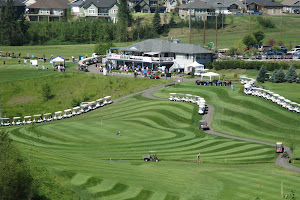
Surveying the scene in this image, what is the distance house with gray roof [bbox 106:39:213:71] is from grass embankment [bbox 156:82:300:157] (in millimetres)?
26065

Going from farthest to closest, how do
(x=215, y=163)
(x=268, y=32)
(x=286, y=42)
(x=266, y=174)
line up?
(x=268, y=32) < (x=286, y=42) < (x=215, y=163) < (x=266, y=174)

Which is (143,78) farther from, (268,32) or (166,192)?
(268,32)

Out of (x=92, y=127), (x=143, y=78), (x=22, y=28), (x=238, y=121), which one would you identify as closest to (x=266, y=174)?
(x=238, y=121)

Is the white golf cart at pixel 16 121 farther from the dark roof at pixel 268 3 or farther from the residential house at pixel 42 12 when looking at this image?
the dark roof at pixel 268 3

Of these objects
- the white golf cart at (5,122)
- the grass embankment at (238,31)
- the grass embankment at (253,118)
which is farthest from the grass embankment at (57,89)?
the grass embankment at (238,31)

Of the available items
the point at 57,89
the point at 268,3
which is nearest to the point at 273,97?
the point at 57,89

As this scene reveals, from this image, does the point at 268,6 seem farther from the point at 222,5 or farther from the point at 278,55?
the point at 278,55

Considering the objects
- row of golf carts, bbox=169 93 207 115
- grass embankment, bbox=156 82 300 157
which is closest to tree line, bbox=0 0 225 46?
row of golf carts, bbox=169 93 207 115

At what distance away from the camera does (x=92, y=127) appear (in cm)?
7156

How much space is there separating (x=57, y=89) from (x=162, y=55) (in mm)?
25389

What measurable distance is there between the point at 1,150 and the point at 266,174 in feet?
84.8

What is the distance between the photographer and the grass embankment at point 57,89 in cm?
9848

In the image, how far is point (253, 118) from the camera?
243ft

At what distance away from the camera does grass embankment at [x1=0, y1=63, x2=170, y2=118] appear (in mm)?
98481
